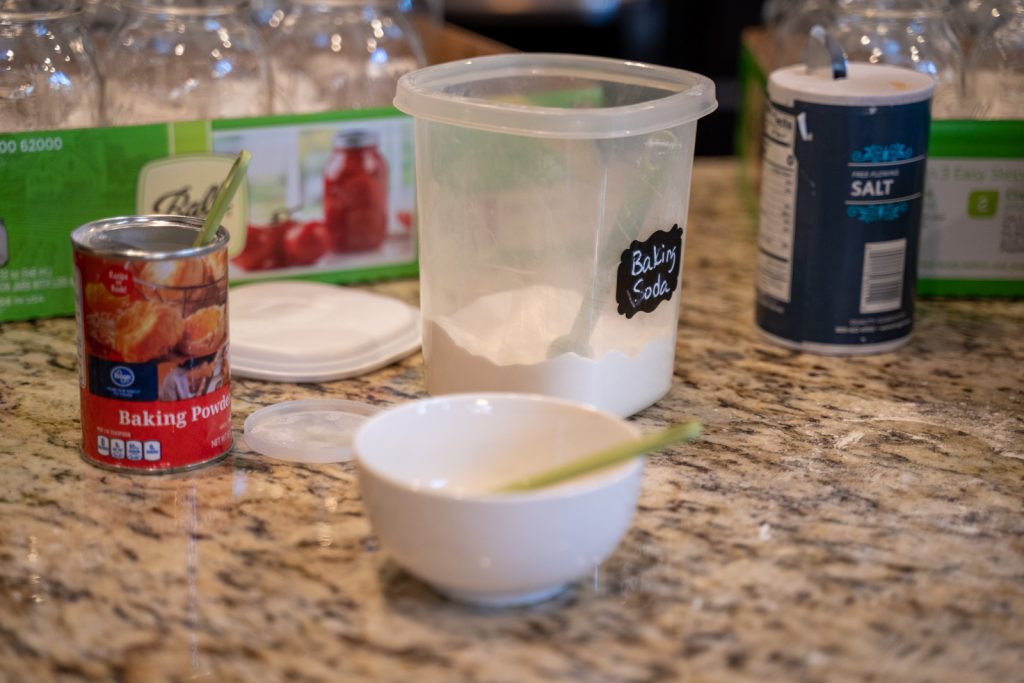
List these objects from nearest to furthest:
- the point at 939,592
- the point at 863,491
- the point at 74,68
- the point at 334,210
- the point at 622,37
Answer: the point at 939,592, the point at 863,491, the point at 74,68, the point at 334,210, the point at 622,37

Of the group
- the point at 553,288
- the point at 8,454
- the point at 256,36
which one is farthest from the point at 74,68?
the point at 553,288

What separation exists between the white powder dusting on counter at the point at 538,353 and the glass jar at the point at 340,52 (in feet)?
1.65

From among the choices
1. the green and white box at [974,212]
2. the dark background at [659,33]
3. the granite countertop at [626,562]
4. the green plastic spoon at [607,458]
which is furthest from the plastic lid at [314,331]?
the dark background at [659,33]

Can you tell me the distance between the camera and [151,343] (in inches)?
32.3

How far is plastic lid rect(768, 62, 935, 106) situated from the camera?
41.3 inches

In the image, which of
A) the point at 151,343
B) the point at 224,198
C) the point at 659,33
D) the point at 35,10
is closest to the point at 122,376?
the point at 151,343

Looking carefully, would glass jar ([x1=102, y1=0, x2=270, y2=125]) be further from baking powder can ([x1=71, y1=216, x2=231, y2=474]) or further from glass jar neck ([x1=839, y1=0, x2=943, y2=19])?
glass jar neck ([x1=839, y1=0, x2=943, y2=19])

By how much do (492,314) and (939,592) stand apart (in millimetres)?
382

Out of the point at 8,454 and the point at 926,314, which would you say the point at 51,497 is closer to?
the point at 8,454

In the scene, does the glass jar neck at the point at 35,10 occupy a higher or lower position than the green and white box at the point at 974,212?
higher

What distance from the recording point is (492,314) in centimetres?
94

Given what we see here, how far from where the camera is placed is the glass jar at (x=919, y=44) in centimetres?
126

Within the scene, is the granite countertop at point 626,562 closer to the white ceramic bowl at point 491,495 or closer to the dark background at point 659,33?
the white ceramic bowl at point 491,495

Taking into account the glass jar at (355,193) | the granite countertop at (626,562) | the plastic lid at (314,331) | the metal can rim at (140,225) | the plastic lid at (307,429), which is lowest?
the granite countertop at (626,562)
